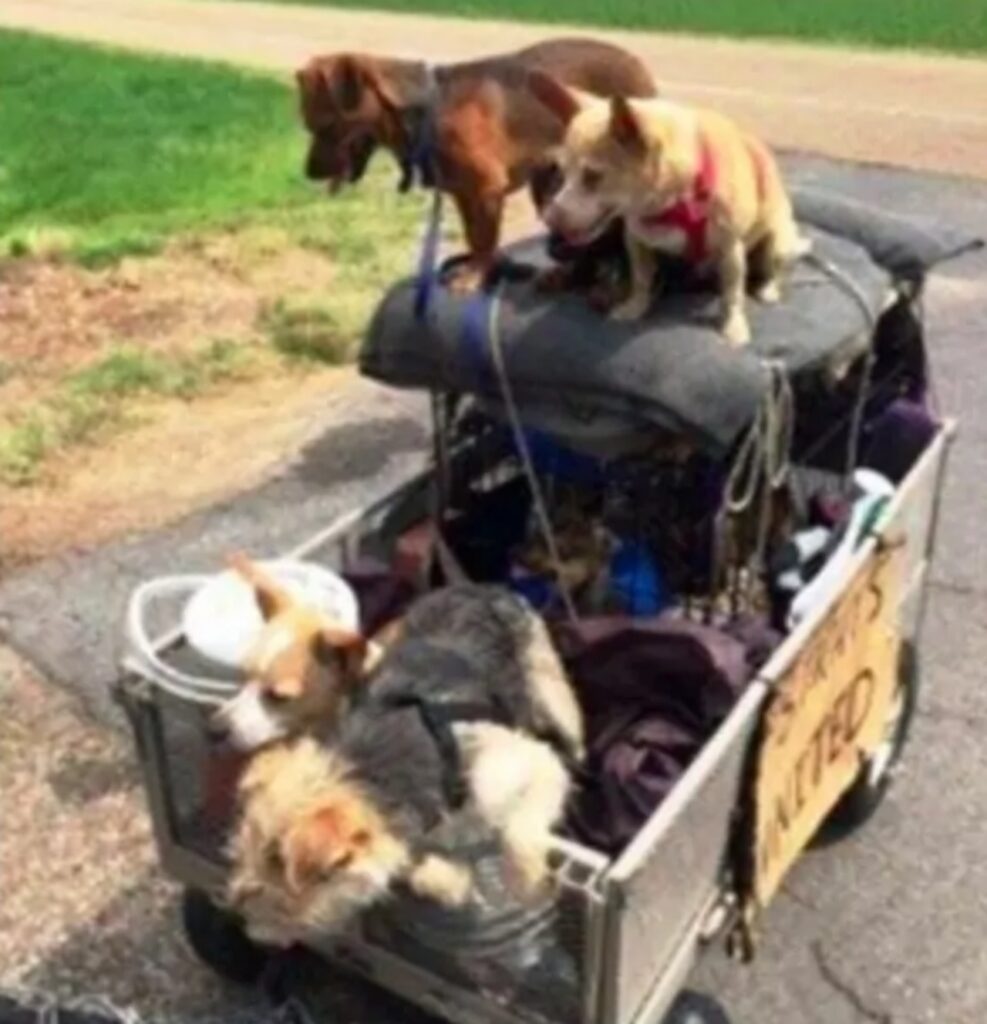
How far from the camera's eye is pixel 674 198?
376 centimetres

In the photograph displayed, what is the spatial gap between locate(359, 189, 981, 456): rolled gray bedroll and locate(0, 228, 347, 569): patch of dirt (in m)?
2.62

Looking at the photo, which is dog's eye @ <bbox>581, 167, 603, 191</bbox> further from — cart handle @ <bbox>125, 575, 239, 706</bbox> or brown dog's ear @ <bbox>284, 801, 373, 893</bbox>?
brown dog's ear @ <bbox>284, 801, 373, 893</bbox>

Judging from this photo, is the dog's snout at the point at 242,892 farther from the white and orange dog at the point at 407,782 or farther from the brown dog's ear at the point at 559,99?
the brown dog's ear at the point at 559,99

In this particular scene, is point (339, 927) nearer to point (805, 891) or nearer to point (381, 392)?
point (805, 891)

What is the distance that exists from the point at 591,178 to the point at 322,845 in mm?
1844

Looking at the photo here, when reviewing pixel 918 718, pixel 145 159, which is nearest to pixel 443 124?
pixel 918 718

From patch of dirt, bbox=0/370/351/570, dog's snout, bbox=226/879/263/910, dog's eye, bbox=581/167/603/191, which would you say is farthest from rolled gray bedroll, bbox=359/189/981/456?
patch of dirt, bbox=0/370/351/570

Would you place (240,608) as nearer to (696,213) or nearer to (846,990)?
(696,213)

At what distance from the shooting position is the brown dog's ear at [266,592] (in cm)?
332

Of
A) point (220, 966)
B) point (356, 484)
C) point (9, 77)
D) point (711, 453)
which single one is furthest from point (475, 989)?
point (9, 77)

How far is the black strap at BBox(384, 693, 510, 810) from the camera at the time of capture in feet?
9.68

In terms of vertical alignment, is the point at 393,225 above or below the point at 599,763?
below

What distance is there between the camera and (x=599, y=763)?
3328 millimetres

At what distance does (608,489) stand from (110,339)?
178 inches
